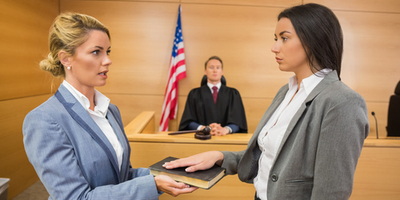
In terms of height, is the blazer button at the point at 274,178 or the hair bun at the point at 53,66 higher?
the hair bun at the point at 53,66

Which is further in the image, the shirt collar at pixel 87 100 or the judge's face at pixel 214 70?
the judge's face at pixel 214 70

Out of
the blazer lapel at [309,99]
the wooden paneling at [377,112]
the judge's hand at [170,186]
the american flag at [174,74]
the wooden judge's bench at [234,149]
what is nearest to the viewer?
the blazer lapel at [309,99]

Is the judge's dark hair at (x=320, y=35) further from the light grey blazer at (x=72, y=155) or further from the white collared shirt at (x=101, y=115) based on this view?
the white collared shirt at (x=101, y=115)

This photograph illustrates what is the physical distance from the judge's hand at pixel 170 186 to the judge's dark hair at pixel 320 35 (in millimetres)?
755

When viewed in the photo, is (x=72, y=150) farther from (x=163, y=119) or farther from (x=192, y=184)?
(x=163, y=119)

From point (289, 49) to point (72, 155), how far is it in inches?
39.1

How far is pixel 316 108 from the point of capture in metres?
0.91

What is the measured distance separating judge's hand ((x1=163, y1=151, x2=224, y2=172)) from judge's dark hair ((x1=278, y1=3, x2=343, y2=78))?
65 centimetres

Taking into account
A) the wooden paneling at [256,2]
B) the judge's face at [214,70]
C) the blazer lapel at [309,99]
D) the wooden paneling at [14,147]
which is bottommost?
the wooden paneling at [14,147]

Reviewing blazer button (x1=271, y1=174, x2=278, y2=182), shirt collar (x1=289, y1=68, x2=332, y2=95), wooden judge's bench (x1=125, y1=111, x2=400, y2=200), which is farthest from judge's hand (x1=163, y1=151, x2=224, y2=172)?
wooden judge's bench (x1=125, y1=111, x2=400, y2=200)

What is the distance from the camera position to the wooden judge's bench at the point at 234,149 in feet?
6.65

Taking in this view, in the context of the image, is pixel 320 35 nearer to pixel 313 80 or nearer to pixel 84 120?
pixel 313 80

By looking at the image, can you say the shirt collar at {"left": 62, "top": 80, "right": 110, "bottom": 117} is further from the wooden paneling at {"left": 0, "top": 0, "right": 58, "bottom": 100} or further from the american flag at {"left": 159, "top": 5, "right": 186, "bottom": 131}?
the american flag at {"left": 159, "top": 5, "right": 186, "bottom": 131}

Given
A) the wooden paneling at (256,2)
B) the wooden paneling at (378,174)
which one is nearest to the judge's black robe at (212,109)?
the wooden paneling at (378,174)
